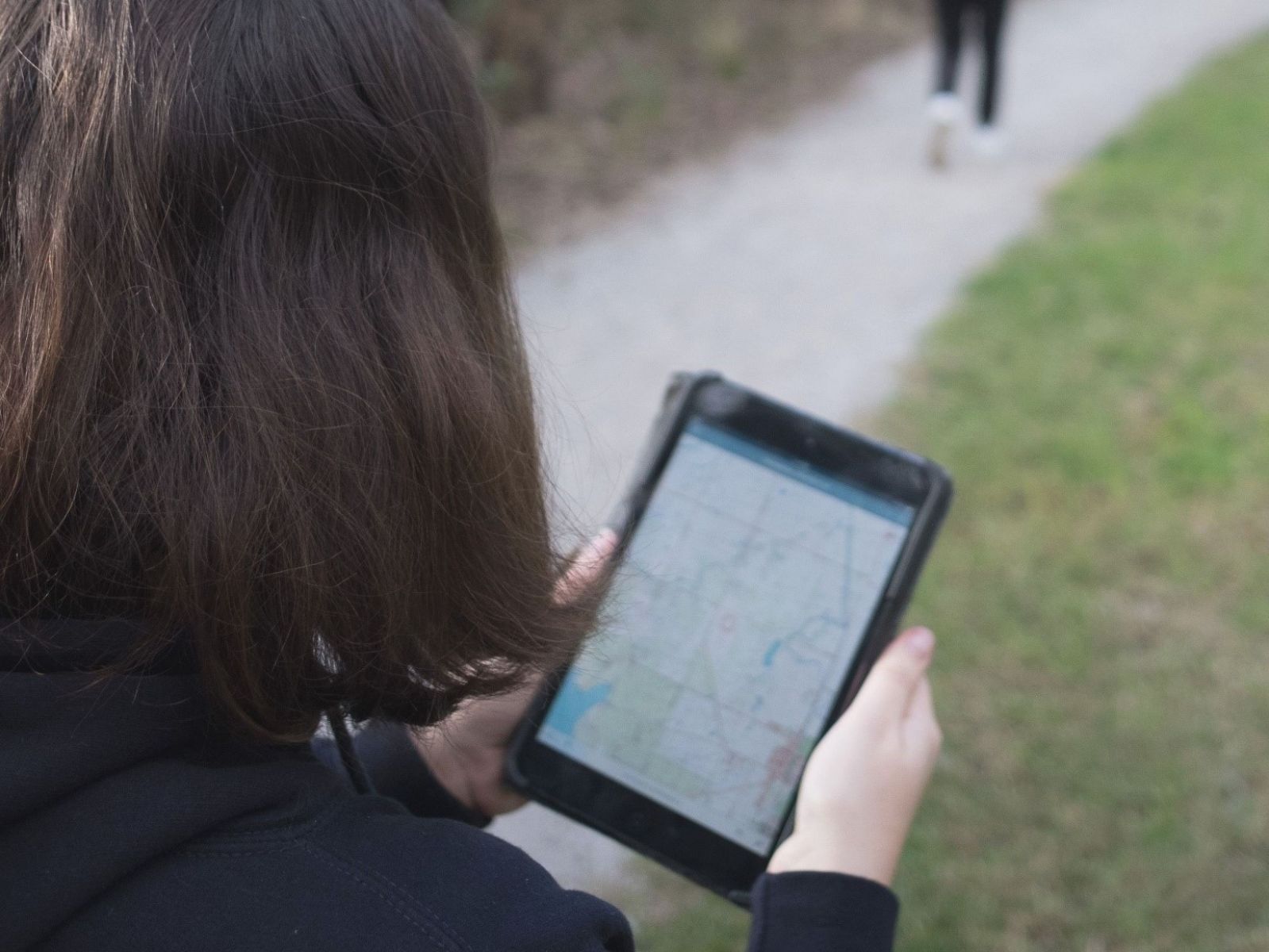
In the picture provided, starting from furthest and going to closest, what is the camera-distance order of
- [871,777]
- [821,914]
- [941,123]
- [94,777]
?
1. [941,123]
2. [871,777]
3. [821,914]
4. [94,777]

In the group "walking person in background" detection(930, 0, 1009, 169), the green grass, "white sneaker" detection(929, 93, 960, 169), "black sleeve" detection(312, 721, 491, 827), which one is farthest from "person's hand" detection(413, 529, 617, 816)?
"walking person in background" detection(930, 0, 1009, 169)

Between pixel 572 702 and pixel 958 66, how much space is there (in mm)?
5815

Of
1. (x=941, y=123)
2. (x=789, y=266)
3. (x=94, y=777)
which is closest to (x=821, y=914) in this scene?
(x=94, y=777)

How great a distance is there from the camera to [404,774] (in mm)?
1451

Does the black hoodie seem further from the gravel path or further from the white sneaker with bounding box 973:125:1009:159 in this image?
the white sneaker with bounding box 973:125:1009:159

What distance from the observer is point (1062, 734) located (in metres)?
2.51

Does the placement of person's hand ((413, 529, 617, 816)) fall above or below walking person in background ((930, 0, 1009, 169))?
below

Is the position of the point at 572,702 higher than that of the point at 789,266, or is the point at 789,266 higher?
the point at 789,266

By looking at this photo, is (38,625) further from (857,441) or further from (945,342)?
(945,342)

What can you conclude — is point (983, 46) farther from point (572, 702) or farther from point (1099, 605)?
point (572, 702)

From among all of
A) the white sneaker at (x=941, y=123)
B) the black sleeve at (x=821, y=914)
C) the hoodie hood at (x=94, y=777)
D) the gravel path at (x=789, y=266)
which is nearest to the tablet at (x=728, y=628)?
the black sleeve at (x=821, y=914)

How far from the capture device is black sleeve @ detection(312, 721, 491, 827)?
145cm

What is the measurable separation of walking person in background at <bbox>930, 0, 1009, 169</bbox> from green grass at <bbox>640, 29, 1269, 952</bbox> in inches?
61.1

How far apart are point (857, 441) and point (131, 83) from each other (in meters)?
0.87
